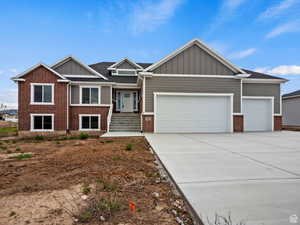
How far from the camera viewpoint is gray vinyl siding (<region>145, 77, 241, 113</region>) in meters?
11.0

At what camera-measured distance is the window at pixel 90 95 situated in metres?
12.7

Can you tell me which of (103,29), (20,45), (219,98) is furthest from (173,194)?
(20,45)

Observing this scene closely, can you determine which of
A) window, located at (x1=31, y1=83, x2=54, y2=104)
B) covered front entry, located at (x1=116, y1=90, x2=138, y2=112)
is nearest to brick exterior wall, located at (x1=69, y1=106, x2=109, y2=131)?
window, located at (x1=31, y1=83, x2=54, y2=104)

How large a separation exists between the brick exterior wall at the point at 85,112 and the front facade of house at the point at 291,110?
18766 millimetres

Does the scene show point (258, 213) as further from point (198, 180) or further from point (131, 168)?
→ point (131, 168)

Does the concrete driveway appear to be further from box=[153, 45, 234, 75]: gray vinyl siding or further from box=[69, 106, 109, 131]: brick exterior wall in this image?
box=[69, 106, 109, 131]: brick exterior wall

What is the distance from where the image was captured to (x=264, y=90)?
41.0 feet

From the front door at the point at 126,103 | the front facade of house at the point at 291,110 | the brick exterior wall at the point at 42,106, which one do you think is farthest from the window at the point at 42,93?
the front facade of house at the point at 291,110

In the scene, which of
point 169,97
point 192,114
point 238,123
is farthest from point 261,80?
point 169,97

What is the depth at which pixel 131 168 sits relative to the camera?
13.8 feet

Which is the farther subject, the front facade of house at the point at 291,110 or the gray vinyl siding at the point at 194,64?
the front facade of house at the point at 291,110

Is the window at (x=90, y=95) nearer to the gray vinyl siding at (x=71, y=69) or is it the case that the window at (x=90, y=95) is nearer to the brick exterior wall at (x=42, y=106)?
the brick exterior wall at (x=42, y=106)

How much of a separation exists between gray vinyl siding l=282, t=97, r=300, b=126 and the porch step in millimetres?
16568

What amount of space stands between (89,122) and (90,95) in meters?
2.08
